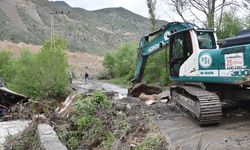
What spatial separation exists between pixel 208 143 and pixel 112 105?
21.5 ft

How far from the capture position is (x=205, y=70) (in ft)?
37.8

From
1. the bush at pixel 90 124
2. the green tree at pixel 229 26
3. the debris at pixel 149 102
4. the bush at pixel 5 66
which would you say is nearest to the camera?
the bush at pixel 90 124

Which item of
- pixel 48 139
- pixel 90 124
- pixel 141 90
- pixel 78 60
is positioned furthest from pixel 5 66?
pixel 78 60

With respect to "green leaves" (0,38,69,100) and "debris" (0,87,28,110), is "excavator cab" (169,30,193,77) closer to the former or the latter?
"debris" (0,87,28,110)

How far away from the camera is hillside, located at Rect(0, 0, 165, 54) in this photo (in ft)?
361

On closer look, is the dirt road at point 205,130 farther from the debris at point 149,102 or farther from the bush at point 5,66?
the bush at point 5,66

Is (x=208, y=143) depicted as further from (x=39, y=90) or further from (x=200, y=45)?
(x=39, y=90)

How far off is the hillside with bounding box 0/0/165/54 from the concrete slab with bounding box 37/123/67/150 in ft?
310

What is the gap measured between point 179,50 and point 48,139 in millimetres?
4767

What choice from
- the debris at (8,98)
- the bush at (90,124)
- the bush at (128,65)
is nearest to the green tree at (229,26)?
the bush at (128,65)

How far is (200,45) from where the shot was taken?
40.6 feet

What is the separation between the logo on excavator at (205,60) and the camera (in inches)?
443

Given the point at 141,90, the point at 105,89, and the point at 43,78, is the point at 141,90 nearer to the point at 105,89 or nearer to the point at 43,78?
the point at 43,78

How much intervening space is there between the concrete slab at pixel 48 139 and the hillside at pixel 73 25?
9441cm
